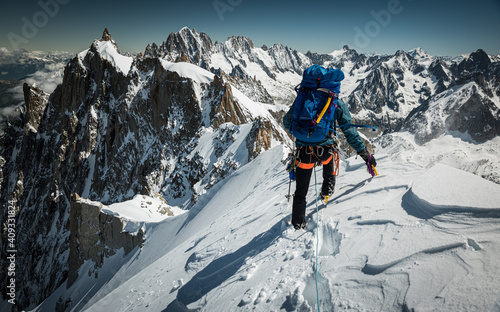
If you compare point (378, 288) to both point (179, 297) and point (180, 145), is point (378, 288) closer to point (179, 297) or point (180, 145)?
point (179, 297)

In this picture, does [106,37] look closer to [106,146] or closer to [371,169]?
[106,146]

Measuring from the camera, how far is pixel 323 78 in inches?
162

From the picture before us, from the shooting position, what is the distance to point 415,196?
3639mm

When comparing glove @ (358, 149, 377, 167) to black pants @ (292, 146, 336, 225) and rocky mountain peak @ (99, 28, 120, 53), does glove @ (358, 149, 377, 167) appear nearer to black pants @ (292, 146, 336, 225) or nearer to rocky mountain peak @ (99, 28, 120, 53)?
black pants @ (292, 146, 336, 225)

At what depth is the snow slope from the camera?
228cm

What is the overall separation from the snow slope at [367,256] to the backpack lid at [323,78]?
2287mm

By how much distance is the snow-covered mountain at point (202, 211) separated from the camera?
272 centimetres

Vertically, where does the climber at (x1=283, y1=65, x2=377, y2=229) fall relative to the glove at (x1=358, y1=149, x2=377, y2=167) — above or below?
above

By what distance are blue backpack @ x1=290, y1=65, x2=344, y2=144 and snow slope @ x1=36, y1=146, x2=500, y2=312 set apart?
1683mm

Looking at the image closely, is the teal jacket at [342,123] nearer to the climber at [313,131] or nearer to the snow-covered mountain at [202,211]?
the climber at [313,131]

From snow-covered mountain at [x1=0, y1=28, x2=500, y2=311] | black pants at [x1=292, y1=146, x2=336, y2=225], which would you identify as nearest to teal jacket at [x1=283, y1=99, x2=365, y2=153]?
black pants at [x1=292, y1=146, x2=336, y2=225]

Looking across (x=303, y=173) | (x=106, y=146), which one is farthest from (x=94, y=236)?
(x=106, y=146)

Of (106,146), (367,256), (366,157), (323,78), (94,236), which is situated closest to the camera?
(367,256)

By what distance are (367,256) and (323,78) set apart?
297cm
